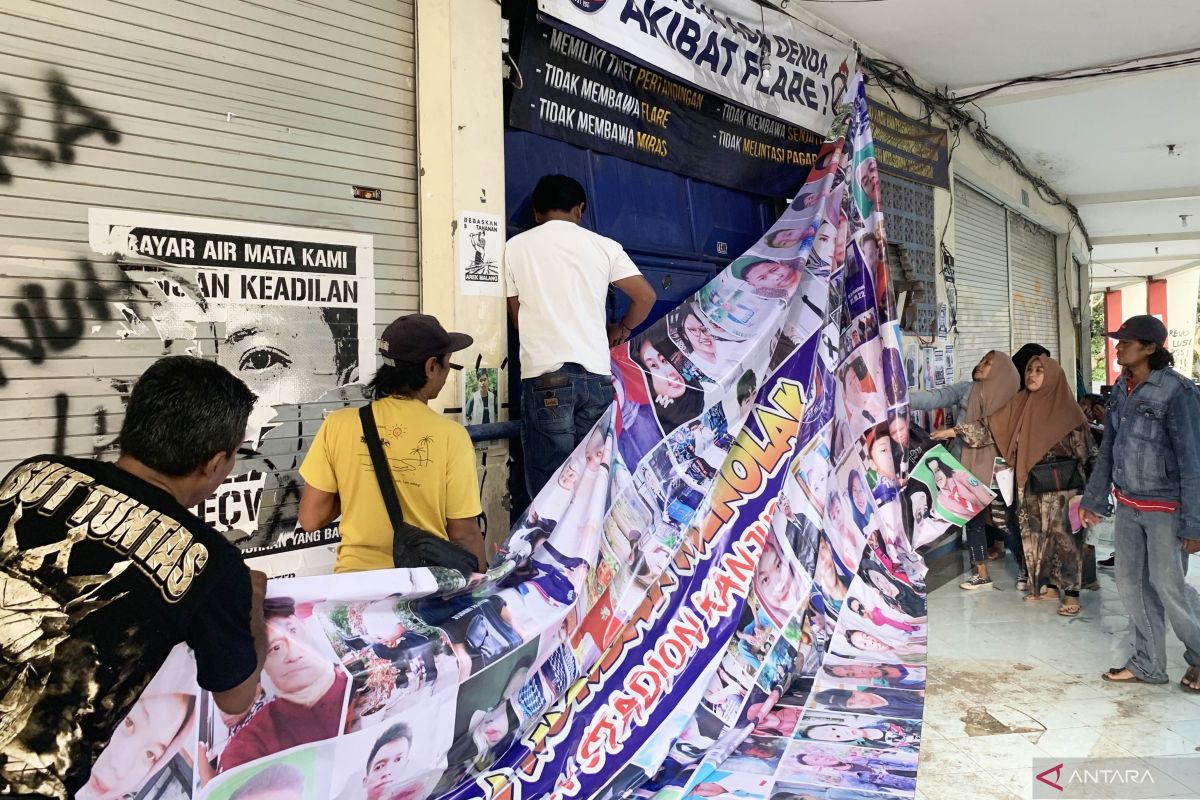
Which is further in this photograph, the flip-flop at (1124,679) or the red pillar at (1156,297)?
the red pillar at (1156,297)

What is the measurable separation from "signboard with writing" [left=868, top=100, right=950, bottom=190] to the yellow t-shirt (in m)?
5.42

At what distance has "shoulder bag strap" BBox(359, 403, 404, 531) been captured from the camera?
2447 millimetres

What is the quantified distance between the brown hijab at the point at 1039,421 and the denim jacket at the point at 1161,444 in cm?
136

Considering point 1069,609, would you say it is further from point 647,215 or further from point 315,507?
point 315,507

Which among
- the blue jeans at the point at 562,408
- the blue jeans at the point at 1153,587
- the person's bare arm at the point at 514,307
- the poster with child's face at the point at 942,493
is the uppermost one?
the person's bare arm at the point at 514,307

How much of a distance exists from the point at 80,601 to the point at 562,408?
7.58 ft

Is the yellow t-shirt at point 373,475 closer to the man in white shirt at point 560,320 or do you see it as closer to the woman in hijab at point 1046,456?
the man in white shirt at point 560,320

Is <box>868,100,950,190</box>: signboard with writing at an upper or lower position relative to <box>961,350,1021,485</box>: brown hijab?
upper

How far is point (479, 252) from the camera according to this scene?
3.82 metres

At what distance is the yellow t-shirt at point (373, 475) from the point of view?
98.8 inches

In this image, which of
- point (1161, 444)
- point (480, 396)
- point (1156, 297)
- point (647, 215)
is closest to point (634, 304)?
point (480, 396)

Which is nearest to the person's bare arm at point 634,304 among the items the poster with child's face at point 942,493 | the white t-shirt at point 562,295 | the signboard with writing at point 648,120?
the white t-shirt at point 562,295

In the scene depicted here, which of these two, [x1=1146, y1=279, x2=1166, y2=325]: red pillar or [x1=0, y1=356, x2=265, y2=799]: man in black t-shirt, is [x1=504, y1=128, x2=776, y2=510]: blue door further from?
[x1=1146, y1=279, x2=1166, y2=325]: red pillar

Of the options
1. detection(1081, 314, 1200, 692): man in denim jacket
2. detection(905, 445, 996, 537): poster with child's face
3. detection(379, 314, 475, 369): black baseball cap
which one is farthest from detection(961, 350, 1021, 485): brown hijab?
detection(379, 314, 475, 369): black baseball cap
